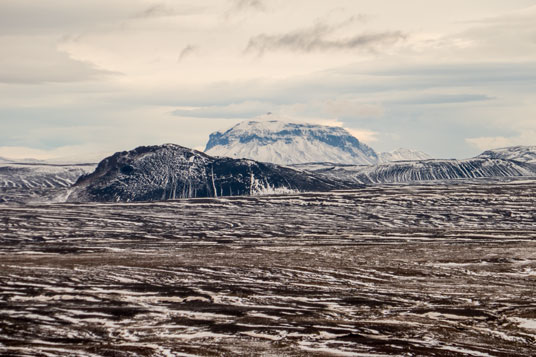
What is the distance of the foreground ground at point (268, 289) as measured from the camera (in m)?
34.9

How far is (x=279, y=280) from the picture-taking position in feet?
186

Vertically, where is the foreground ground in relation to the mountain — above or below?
below

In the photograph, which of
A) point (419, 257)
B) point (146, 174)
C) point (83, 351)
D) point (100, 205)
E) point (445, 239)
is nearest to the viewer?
point (83, 351)

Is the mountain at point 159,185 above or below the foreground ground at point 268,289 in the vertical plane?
above

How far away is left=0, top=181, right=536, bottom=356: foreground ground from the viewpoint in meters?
34.9

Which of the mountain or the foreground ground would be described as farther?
the mountain

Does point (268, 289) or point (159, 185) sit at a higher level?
point (159, 185)

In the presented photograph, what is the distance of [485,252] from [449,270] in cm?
1554

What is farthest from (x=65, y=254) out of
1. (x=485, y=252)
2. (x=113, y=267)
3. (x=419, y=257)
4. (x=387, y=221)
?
(x=387, y=221)

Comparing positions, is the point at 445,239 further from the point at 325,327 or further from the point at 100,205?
the point at 100,205

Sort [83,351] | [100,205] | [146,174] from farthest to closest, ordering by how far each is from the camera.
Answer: [146,174] < [100,205] < [83,351]

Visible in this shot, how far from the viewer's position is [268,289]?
171 ft

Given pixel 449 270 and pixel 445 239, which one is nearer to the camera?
pixel 449 270

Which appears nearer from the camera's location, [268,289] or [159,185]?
[268,289]
